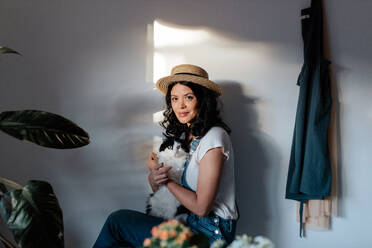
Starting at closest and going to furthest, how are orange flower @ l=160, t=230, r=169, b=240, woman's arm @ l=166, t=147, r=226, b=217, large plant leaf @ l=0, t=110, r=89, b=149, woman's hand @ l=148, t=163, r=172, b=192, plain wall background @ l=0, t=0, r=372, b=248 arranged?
orange flower @ l=160, t=230, r=169, b=240 → large plant leaf @ l=0, t=110, r=89, b=149 → woman's arm @ l=166, t=147, r=226, b=217 → woman's hand @ l=148, t=163, r=172, b=192 → plain wall background @ l=0, t=0, r=372, b=248

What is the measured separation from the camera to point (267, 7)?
5.67 feet

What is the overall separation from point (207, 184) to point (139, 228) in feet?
1.43

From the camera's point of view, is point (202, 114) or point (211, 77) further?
point (211, 77)

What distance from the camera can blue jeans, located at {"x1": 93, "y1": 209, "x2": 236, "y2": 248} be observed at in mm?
1394

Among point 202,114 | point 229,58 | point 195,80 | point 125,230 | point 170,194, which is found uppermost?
point 229,58

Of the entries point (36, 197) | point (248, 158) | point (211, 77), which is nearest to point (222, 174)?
point (248, 158)

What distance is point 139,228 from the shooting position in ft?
4.74

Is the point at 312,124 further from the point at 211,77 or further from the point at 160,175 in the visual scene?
the point at 160,175

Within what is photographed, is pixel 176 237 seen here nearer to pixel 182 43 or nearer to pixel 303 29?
pixel 182 43

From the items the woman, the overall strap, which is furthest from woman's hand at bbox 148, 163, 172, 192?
the overall strap

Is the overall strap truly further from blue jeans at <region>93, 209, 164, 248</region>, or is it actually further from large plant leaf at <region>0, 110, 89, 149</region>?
large plant leaf at <region>0, 110, 89, 149</region>

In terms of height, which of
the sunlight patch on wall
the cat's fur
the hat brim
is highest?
the sunlight patch on wall

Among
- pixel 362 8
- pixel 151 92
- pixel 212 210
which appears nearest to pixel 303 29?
pixel 362 8

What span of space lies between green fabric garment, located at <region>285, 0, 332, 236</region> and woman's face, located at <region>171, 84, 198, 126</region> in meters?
0.59
